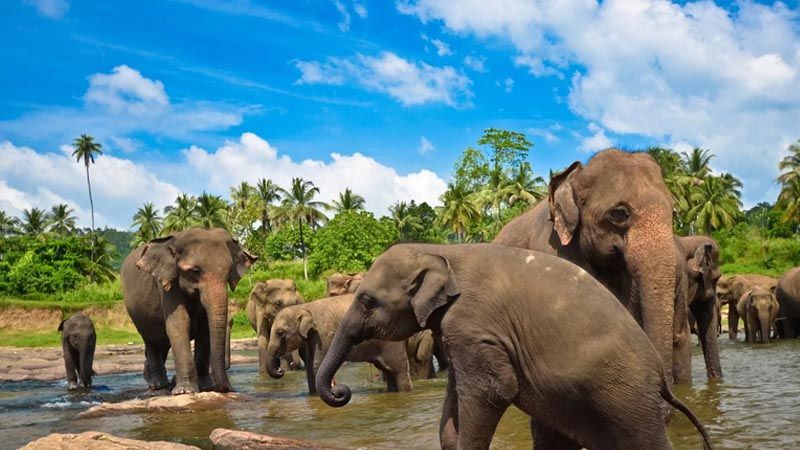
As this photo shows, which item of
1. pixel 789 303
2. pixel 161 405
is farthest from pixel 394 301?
pixel 789 303

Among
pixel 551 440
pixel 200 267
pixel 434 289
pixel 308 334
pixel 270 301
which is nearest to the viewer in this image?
pixel 434 289

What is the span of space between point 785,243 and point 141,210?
61.1 metres

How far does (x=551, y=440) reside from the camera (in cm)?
579

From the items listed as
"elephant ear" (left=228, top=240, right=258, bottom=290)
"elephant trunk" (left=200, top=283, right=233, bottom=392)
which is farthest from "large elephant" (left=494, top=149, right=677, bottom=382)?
"elephant ear" (left=228, top=240, right=258, bottom=290)

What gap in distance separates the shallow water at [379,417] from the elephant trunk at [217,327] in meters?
0.56

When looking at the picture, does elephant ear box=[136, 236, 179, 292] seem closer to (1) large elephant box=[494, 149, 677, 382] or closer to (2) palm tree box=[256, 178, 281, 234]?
(1) large elephant box=[494, 149, 677, 382]

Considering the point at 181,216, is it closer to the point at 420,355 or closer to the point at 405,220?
the point at 405,220

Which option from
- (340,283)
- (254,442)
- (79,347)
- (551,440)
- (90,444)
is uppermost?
(340,283)

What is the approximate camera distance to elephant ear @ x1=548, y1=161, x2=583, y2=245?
24.3ft

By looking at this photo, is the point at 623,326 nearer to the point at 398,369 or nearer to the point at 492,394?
the point at 492,394

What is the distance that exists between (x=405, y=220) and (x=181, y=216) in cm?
2164

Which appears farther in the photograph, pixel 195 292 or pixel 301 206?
pixel 301 206

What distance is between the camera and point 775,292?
29594 millimetres

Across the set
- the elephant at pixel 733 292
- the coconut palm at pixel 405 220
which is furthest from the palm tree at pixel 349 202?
the elephant at pixel 733 292
